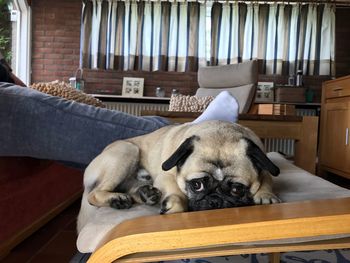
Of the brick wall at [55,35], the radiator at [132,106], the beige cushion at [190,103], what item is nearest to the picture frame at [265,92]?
the radiator at [132,106]

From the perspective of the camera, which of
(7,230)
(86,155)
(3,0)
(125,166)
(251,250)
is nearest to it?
(251,250)

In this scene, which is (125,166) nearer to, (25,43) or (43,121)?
(43,121)

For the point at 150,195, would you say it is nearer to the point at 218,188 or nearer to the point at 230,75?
the point at 218,188

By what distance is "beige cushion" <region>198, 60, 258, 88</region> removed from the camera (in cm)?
416

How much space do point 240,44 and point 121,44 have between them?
66.3 inches

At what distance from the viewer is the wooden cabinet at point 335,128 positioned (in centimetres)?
426

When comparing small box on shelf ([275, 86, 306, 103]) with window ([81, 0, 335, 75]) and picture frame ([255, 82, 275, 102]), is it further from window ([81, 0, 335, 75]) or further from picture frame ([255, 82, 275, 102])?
window ([81, 0, 335, 75])

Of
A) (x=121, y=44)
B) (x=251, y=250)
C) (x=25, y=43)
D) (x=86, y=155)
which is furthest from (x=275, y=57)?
(x=251, y=250)

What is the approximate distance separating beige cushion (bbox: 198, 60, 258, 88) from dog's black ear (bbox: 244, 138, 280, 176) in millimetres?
3022

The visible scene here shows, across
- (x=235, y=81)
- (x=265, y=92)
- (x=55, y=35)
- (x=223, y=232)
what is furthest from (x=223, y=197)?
(x=55, y=35)

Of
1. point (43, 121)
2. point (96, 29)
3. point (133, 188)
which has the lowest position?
point (133, 188)

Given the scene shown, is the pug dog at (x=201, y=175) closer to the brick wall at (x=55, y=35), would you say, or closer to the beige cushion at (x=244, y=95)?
the beige cushion at (x=244, y=95)

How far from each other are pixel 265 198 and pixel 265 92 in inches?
180

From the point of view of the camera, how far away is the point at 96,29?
5586mm
